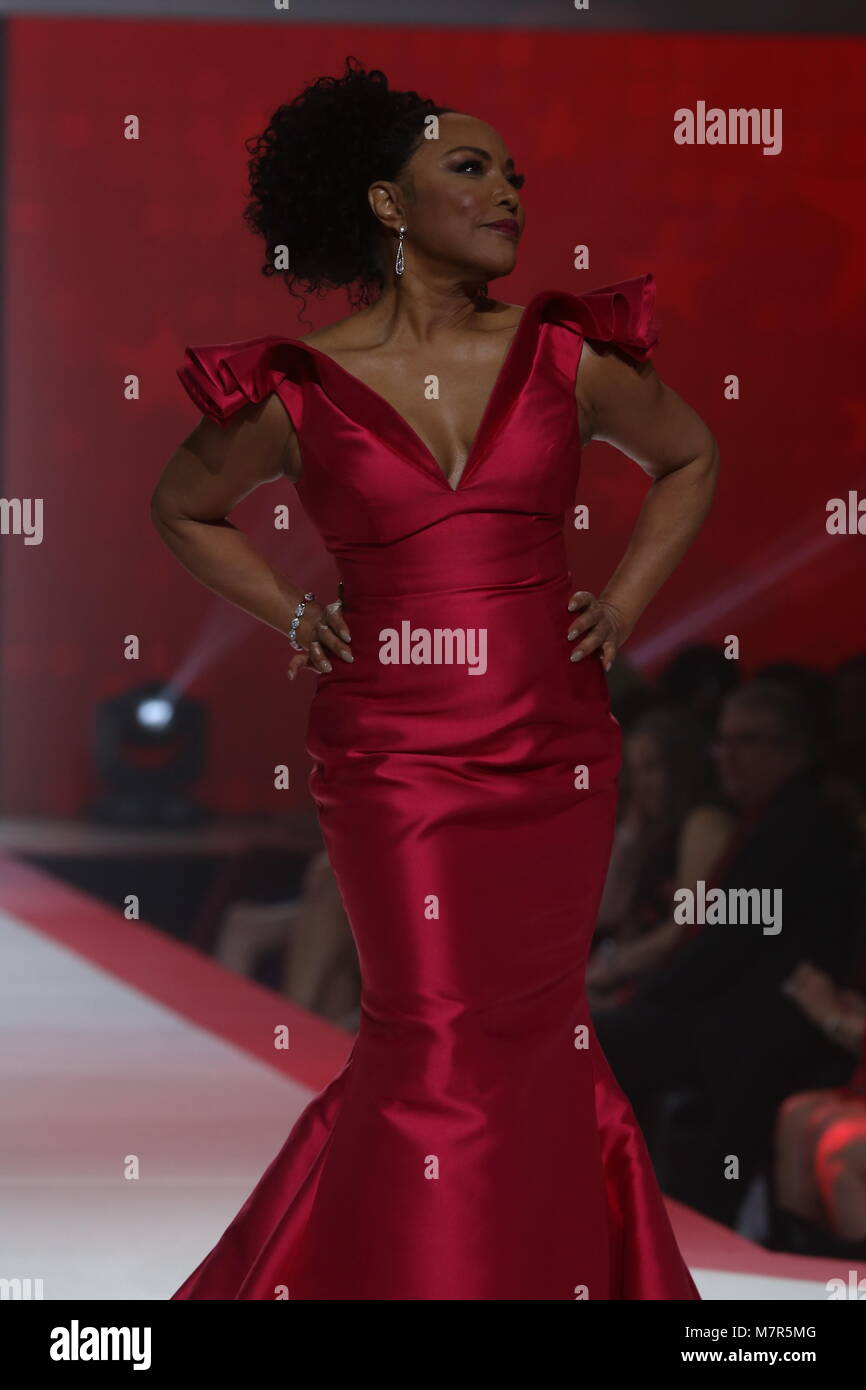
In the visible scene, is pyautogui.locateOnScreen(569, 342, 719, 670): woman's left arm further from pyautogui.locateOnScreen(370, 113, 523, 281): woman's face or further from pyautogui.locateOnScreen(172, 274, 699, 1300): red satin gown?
pyautogui.locateOnScreen(370, 113, 523, 281): woman's face

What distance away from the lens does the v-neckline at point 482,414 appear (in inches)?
78.2

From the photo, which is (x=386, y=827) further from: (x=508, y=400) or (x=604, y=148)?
(x=604, y=148)

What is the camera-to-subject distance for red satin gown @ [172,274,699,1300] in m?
1.95

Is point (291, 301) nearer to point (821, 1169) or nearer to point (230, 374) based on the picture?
point (821, 1169)

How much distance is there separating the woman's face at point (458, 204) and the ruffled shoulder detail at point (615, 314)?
76mm

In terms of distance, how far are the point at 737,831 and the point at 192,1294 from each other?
172 centimetres

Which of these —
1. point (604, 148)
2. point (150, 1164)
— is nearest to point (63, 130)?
point (604, 148)

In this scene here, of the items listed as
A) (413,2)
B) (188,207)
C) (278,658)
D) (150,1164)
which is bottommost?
(150,1164)

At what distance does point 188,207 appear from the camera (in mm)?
5188

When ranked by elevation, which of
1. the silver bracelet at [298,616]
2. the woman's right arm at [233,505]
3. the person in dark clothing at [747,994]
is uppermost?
the woman's right arm at [233,505]

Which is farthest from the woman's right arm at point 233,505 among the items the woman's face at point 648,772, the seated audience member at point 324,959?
the woman's face at point 648,772

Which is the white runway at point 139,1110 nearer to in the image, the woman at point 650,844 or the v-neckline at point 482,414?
the woman at point 650,844

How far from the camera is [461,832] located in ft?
6.47

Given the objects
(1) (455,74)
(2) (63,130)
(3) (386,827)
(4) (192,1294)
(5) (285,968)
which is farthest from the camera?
(2) (63,130)
